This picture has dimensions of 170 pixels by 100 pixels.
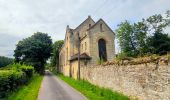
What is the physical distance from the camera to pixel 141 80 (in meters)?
13.2

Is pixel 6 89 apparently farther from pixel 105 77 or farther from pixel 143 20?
pixel 143 20

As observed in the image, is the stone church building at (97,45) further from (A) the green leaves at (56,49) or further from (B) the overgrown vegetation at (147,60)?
(A) the green leaves at (56,49)

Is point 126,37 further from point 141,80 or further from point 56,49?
point 56,49

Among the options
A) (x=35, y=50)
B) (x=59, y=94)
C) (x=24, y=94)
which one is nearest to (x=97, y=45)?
(x=59, y=94)

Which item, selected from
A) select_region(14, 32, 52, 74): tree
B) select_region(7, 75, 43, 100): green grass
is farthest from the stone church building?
select_region(14, 32, 52, 74): tree

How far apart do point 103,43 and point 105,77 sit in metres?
19.7

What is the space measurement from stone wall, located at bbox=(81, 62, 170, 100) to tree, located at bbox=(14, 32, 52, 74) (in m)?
43.6

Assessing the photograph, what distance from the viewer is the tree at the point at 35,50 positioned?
6216cm

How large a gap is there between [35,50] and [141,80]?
51.9 metres

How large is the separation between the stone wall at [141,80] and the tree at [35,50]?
43.6 meters

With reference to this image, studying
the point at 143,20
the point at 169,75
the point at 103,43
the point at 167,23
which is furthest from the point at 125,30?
the point at 169,75

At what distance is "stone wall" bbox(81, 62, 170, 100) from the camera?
10.9 metres

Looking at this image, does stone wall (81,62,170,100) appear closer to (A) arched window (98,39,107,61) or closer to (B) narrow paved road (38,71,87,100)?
(B) narrow paved road (38,71,87,100)

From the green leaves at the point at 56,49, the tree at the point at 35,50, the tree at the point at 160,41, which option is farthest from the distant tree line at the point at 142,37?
the green leaves at the point at 56,49
